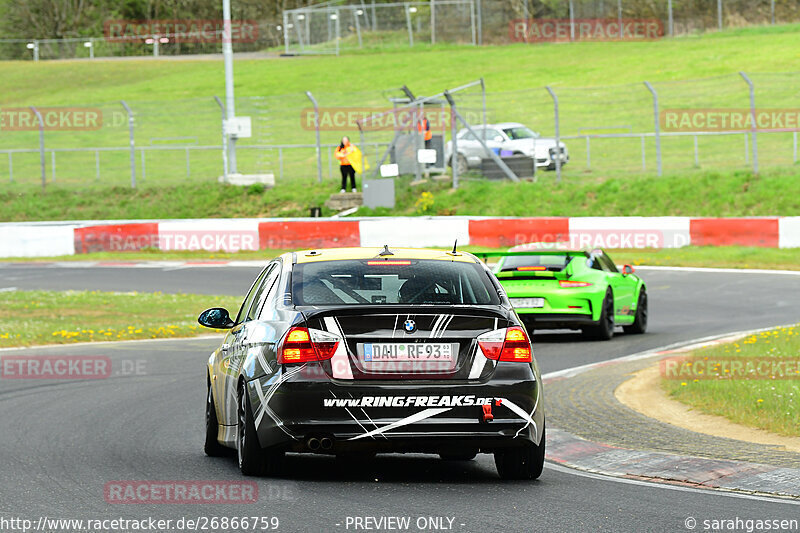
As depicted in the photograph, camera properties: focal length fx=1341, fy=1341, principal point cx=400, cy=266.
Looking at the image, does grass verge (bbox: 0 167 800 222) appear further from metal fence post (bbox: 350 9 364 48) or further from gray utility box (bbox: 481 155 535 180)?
metal fence post (bbox: 350 9 364 48)

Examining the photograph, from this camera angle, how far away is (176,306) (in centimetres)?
2211

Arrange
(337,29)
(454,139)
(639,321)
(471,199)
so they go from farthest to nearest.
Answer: (337,29) → (454,139) → (471,199) → (639,321)

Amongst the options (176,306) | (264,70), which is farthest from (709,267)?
(264,70)

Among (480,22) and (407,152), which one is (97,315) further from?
(480,22)

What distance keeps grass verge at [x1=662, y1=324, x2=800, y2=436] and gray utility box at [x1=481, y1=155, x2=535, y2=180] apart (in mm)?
21081

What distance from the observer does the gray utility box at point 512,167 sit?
1410 inches

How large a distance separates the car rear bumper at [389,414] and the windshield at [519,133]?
3112 cm

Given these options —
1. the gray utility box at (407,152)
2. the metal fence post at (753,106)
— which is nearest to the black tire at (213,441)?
the metal fence post at (753,106)

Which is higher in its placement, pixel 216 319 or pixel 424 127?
pixel 424 127

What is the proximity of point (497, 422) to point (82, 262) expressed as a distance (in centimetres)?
2543

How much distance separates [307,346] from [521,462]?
1.48m

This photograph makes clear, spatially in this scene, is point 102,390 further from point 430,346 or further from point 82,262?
point 82,262

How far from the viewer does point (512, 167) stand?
118 feet

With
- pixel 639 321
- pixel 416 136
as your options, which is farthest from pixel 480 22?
pixel 639 321
